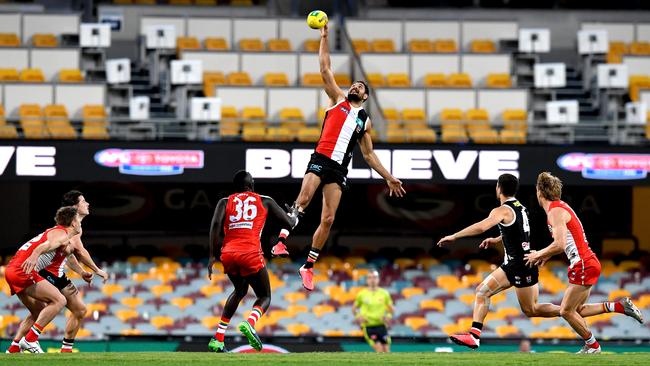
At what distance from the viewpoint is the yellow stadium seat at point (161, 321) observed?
2658 cm

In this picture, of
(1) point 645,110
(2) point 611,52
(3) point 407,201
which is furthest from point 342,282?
(2) point 611,52

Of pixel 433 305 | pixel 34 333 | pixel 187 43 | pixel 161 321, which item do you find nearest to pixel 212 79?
pixel 187 43

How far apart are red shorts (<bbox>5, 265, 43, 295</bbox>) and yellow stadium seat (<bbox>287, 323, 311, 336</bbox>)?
10458 mm

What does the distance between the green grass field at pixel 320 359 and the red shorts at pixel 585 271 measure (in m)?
0.94

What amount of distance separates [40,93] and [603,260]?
1388 cm

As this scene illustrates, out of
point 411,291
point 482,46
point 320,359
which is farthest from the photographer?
point 482,46

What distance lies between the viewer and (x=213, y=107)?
28172 mm

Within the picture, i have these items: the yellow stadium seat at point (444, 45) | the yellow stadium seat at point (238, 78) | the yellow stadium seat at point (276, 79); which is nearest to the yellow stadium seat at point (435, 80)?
the yellow stadium seat at point (444, 45)

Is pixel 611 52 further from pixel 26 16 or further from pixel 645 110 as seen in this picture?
pixel 26 16

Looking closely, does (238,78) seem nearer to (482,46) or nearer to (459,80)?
(459,80)

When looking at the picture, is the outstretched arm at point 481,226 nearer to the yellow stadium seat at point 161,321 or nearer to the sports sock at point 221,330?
the sports sock at point 221,330

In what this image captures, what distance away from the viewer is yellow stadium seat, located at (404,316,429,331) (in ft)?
88.0

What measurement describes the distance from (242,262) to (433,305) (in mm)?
13070

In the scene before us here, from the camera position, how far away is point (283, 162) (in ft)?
85.9
